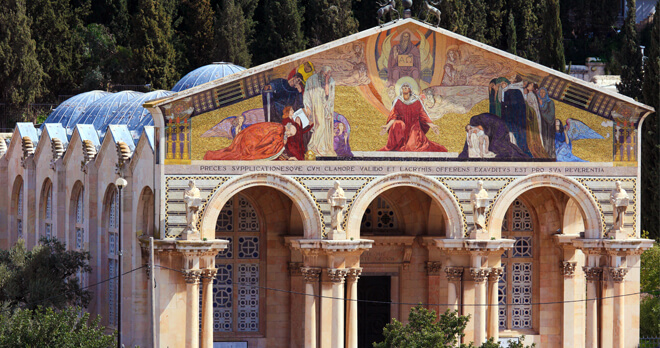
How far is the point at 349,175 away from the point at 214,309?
26.2 feet

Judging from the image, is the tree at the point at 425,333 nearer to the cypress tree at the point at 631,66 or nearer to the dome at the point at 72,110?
the dome at the point at 72,110

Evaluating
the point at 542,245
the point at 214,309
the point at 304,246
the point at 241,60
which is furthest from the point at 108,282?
the point at 241,60

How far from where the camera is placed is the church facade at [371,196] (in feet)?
137

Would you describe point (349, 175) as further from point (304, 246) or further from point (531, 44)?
point (531, 44)

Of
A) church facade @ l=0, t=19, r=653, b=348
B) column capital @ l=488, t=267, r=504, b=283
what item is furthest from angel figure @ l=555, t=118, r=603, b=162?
column capital @ l=488, t=267, r=504, b=283

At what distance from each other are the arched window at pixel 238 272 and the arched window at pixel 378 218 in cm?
432

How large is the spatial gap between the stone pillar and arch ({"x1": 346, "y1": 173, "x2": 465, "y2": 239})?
620 centimetres

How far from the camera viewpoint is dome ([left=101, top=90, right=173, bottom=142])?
170 feet

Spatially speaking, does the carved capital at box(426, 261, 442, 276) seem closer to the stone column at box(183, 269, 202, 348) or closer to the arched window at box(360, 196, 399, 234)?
the arched window at box(360, 196, 399, 234)

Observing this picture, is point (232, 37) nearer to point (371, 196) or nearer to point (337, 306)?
point (371, 196)

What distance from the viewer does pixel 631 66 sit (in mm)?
72438

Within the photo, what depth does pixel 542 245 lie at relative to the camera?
48.6m

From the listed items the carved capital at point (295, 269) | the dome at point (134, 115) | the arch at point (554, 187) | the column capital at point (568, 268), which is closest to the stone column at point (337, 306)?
the carved capital at point (295, 269)

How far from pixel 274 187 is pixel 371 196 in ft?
11.2
